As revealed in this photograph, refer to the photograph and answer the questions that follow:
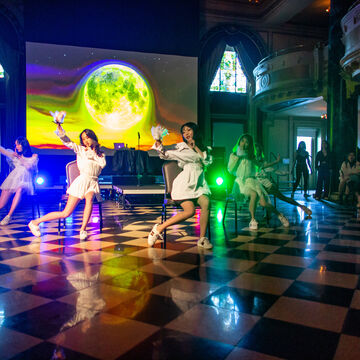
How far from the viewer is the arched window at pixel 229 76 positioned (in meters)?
13.5

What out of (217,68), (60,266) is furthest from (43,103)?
(60,266)

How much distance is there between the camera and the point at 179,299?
6.98 feet

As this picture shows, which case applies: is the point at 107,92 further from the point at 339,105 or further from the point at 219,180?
the point at 339,105

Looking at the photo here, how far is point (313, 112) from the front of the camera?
14375 mm

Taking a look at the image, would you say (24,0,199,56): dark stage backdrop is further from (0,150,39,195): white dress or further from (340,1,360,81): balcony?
(0,150,39,195): white dress

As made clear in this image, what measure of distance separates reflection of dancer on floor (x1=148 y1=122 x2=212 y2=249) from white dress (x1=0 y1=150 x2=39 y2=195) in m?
2.61

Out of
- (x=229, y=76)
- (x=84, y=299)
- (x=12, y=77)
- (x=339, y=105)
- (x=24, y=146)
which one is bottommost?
(x=84, y=299)

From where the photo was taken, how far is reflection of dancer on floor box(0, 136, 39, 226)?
17.2ft

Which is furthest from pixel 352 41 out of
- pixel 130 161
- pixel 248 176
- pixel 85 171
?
pixel 85 171

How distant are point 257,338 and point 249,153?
3.36m

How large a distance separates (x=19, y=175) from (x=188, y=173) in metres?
2.93

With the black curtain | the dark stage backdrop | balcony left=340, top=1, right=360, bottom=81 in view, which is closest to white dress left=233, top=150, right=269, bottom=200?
balcony left=340, top=1, right=360, bottom=81

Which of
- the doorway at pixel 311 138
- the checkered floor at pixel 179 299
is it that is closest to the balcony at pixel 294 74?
the doorway at pixel 311 138

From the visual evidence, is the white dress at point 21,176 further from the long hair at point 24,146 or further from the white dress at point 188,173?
the white dress at point 188,173
